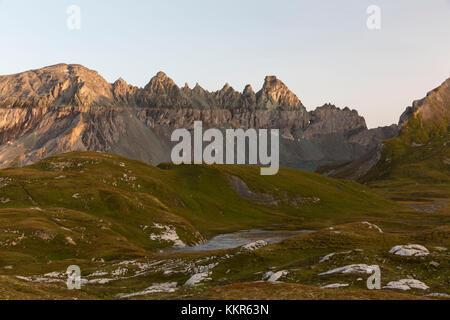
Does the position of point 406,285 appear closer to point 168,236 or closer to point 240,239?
point 168,236

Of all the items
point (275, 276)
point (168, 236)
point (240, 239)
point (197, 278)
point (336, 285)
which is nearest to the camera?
point (336, 285)

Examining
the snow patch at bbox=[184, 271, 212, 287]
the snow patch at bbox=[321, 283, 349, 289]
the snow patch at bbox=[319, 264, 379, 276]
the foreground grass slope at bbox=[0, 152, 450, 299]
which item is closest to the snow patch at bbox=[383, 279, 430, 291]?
the foreground grass slope at bbox=[0, 152, 450, 299]

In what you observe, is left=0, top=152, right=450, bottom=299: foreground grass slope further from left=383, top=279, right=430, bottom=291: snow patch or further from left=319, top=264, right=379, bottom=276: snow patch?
left=319, top=264, right=379, bottom=276: snow patch

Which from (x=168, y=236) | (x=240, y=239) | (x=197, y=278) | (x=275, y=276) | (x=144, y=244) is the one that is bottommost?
(x=240, y=239)

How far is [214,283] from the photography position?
160 feet

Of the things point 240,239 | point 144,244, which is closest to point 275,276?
point 144,244

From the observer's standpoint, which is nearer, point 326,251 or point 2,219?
point 326,251

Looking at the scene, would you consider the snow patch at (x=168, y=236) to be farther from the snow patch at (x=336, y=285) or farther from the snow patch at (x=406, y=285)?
the snow patch at (x=406, y=285)

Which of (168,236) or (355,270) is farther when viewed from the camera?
(168,236)

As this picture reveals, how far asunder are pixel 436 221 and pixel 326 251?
147 m
